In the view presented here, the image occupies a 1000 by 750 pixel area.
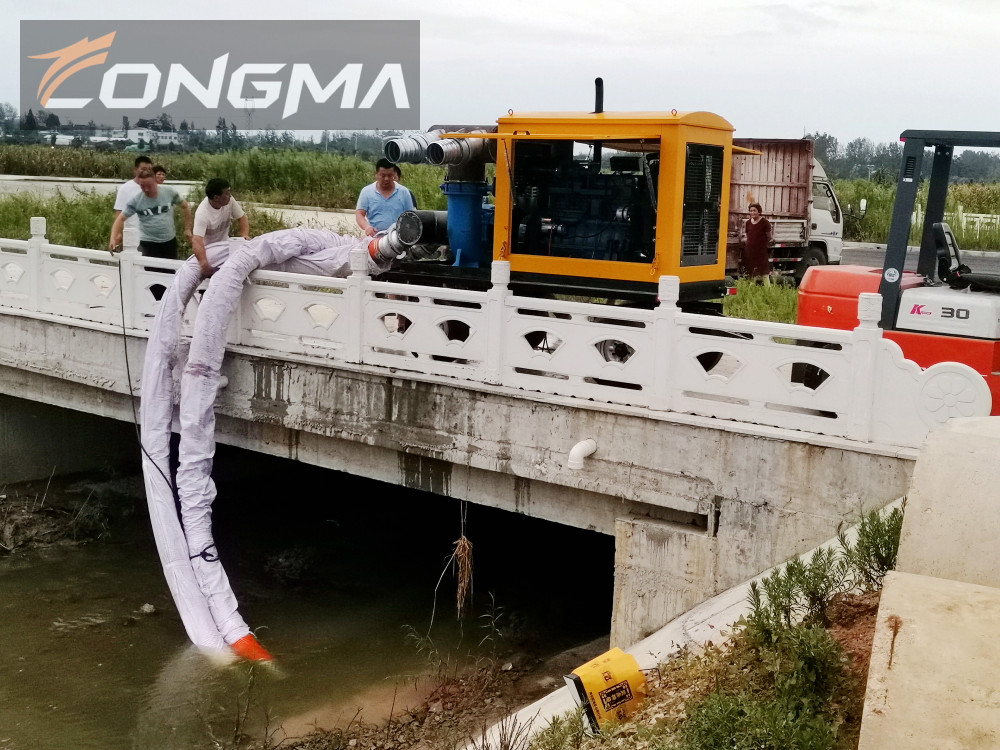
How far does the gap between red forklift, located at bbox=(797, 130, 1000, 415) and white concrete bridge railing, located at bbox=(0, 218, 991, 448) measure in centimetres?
53

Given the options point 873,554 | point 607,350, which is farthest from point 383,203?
point 873,554

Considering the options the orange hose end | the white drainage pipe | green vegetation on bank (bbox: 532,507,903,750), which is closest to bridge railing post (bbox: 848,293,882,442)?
green vegetation on bank (bbox: 532,507,903,750)

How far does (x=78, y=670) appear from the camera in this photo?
8656mm

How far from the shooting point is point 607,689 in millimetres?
5723

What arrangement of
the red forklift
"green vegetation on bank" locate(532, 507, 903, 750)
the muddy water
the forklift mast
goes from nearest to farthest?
"green vegetation on bank" locate(532, 507, 903, 750) → the red forklift → the forklift mast → the muddy water

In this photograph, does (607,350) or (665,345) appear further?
(607,350)

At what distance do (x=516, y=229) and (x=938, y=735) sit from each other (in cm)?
569

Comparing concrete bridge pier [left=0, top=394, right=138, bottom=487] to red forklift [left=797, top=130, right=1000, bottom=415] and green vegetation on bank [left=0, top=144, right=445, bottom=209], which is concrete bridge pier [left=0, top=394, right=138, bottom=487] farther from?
green vegetation on bank [left=0, top=144, right=445, bottom=209]

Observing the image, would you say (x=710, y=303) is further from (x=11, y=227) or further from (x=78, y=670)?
(x=11, y=227)

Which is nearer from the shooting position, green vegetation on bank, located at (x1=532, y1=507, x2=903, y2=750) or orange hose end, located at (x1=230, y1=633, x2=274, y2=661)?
green vegetation on bank, located at (x1=532, y1=507, x2=903, y2=750)

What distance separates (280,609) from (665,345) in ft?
15.1

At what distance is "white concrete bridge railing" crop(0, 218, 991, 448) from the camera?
666 cm

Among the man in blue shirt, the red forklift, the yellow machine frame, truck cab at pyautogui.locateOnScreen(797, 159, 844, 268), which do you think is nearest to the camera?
the red forklift

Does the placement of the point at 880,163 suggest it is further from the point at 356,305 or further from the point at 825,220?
the point at 356,305
